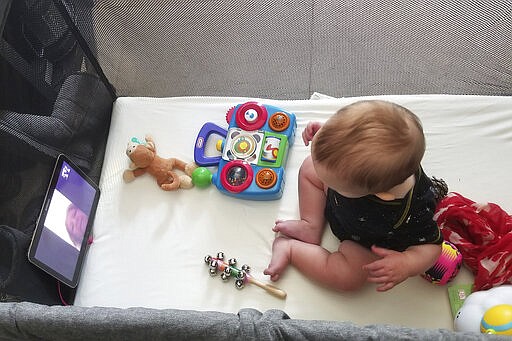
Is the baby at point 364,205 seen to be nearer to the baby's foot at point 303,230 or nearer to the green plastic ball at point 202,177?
the baby's foot at point 303,230

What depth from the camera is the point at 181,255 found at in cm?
98

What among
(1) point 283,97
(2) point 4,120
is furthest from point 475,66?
(2) point 4,120

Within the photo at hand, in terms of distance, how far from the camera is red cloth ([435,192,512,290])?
0.85 meters

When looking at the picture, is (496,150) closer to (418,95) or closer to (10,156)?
(418,95)

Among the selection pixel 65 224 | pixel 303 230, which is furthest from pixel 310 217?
pixel 65 224

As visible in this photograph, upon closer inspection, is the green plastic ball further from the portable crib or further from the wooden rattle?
the wooden rattle

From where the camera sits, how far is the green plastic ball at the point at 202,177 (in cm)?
102

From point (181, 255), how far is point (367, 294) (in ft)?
1.02

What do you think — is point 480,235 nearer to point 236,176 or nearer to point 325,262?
point 325,262

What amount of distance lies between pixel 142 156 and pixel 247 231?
0.23 meters

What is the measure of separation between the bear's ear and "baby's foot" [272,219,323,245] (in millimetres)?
269

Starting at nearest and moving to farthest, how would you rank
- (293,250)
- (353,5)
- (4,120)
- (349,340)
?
(349,340) → (4,120) → (293,250) → (353,5)

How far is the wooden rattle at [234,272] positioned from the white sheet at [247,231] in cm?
1

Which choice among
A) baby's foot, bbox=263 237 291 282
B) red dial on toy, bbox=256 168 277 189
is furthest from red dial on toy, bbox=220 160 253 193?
baby's foot, bbox=263 237 291 282
